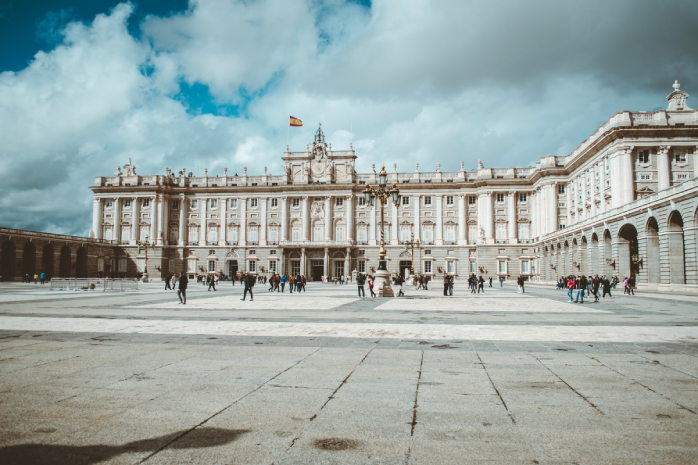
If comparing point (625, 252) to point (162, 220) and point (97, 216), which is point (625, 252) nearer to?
point (162, 220)

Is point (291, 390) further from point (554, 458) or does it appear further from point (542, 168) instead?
point (542, 168)

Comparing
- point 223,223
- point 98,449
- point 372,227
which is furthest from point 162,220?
point 98,449

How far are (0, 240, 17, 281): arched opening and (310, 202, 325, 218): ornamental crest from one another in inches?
1491

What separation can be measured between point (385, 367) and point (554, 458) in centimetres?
376

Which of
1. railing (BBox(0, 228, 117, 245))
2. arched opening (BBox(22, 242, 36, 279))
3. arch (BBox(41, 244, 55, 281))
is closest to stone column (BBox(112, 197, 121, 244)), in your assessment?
railing (BBox(0, 228, 117, 245))

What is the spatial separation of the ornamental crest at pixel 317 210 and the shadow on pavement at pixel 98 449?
65824 mm

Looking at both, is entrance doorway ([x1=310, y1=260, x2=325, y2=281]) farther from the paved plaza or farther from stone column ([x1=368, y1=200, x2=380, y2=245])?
the paved plaza

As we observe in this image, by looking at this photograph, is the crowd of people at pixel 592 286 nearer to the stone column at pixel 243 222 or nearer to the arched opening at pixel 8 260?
the stone column at pixel 243 222

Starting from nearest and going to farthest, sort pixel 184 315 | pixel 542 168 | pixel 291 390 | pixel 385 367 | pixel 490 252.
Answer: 1. pixel 291 390
2. pixel 385 367
3. pixel 184 315
4. pixel 542 168
5. pixel 490 252

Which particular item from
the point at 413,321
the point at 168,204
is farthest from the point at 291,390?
the point at 168,204

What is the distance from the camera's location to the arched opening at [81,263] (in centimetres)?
6556

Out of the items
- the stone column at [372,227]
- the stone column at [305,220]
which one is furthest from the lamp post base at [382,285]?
the stone column at [305,220]

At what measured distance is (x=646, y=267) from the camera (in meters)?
33.8

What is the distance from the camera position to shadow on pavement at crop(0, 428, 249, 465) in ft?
12.2
